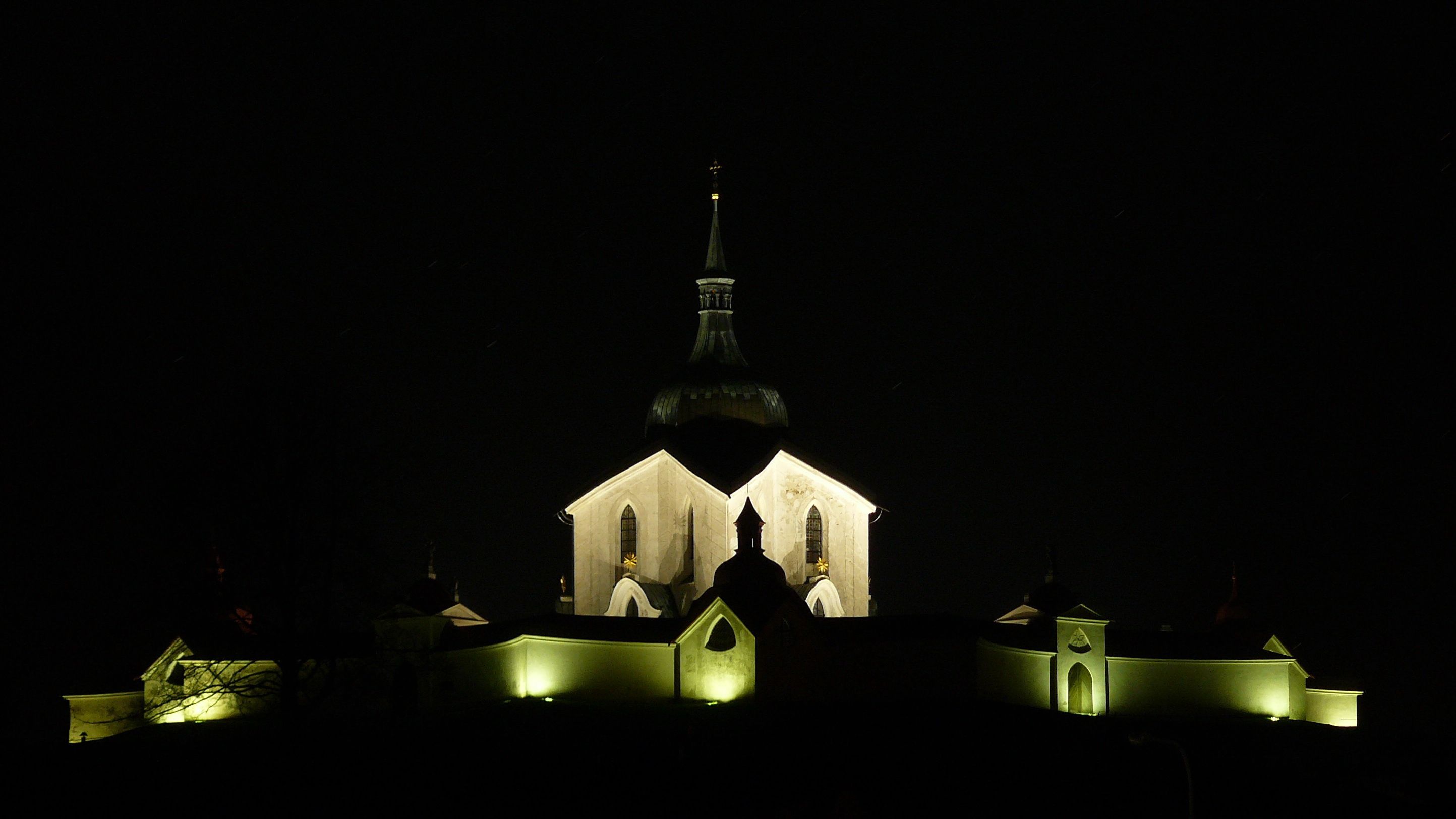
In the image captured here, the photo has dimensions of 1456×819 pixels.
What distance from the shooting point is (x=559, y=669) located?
49.3m

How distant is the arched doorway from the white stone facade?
20.5ft

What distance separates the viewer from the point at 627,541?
5625 centimetres

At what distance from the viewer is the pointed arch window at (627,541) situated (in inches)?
2205

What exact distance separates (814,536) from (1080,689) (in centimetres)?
807

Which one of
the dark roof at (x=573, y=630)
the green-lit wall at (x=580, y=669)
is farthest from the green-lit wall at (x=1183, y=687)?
the green-lit wall at (x=580, y=669)

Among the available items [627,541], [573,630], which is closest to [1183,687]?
[627,541]

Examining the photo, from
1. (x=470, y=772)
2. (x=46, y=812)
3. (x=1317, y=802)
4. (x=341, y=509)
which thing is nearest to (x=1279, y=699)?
(x=1317, y=802)

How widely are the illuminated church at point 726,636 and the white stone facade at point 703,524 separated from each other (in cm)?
5

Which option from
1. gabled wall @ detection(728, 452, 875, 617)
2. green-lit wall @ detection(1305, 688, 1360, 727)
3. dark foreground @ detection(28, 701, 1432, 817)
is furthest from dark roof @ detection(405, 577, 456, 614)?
green-lit wall @ detection(1305, 688, 1360, 727)

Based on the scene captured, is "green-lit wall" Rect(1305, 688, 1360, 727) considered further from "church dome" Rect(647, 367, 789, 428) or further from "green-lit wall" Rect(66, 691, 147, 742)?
"green-lit wall" Rect(66, 691, 147, 742)

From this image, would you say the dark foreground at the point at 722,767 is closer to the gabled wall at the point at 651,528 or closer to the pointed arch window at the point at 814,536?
the gabled wall at the point at 651,528

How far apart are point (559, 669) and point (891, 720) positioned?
793 centimetres

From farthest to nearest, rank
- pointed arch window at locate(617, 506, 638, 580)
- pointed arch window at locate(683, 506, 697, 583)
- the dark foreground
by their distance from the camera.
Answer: pointed arch window at locate(617, 506, 638, 580)
pointed arch window at locate(683, 506, 697, 583)
the dark foreground

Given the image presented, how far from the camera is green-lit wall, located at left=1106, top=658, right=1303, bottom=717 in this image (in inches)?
2100
